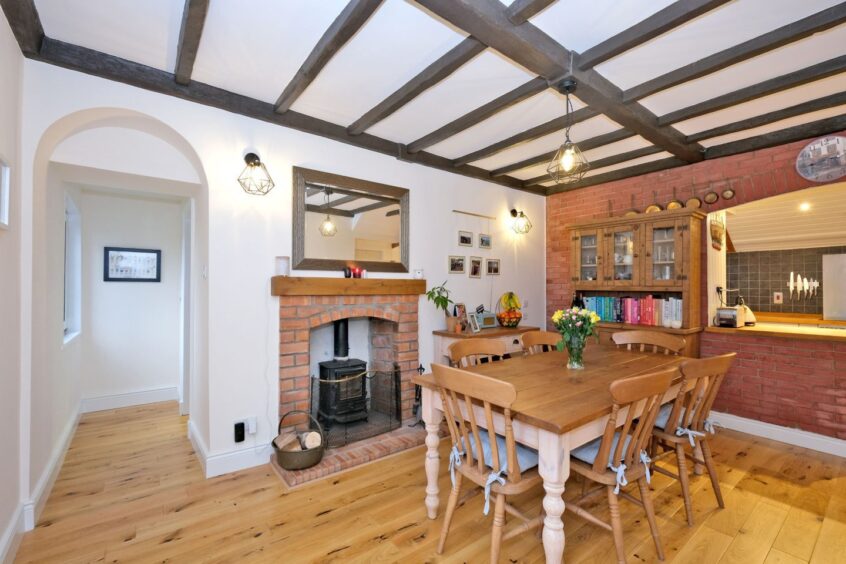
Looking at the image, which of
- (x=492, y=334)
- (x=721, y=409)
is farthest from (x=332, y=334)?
(x=721, y=409)

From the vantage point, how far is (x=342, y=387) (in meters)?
3.30

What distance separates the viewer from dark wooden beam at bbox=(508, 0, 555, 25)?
1.71m

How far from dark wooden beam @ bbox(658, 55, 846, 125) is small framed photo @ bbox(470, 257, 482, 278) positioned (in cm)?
209

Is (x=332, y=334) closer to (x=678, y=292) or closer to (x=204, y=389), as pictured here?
(x=204, y=389)

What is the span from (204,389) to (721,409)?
4590 mm

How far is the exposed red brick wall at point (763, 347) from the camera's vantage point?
3146 mm

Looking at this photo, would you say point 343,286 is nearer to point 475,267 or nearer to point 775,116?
point 475,267

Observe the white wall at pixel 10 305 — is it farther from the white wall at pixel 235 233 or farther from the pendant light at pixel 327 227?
the pendant light at pixel 327 227

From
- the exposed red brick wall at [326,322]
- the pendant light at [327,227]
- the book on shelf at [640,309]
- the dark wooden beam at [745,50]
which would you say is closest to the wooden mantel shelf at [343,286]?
the exposed red brick wall at [326,322]

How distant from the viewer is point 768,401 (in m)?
3.42

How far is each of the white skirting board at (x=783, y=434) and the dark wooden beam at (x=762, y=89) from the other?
9.01 feet

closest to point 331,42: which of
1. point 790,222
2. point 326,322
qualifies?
point 326,322

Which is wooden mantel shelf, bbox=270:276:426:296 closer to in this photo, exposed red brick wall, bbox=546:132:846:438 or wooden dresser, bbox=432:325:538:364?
wooden dresser, bbox=432:325:538:364

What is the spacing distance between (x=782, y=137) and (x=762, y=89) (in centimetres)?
108
